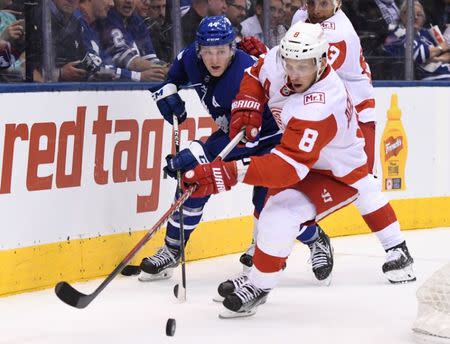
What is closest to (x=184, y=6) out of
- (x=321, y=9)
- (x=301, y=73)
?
(x=321, y=9)

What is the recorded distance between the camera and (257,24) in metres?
6.63

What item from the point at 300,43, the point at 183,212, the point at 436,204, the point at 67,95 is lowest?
the point at 436,204

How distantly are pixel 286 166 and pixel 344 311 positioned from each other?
0.76m

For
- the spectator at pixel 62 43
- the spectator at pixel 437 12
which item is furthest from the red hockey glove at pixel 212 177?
the spectator at pixel 437 12

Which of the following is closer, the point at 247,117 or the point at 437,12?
the point at 247,117

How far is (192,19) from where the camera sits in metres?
6.26

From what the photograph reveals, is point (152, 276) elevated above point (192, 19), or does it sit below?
below

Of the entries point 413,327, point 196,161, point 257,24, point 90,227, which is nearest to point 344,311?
point 413,327

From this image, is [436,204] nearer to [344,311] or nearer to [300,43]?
[344,311]

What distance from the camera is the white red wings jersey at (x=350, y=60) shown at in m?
5.25

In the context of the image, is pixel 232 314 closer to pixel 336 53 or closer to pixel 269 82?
pixel 269 82

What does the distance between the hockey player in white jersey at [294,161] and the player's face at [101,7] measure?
3.77ft

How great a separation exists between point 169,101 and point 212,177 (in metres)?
1.17

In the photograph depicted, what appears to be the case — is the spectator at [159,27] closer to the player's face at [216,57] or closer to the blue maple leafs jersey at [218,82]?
the blue maple leafs jersey at [218,82]
